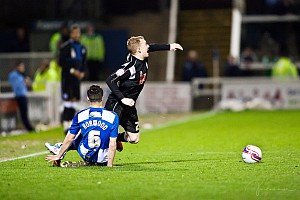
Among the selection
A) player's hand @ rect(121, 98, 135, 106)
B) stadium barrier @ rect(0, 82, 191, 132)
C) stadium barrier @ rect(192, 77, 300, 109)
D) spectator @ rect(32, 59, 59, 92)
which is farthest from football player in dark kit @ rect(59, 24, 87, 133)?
stadium barrier @ rect(192, 77, 300, 109)

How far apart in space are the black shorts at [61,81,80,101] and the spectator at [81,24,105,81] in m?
10.0

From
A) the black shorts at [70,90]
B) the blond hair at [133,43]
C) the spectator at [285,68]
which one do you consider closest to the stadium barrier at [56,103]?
the black shorts at [70,90]

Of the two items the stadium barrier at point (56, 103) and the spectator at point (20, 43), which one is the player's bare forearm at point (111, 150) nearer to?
the stadium barrier at point (56, 103)

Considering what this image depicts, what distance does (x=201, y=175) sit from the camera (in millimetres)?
11523

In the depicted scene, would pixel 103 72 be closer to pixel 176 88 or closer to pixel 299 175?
pixel 176 88

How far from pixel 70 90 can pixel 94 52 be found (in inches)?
429

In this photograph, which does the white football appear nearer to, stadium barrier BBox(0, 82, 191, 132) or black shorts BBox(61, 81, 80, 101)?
black shorts BBox(61, 81, 80, 101)

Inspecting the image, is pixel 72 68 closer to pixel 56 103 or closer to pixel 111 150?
pixel 56 103

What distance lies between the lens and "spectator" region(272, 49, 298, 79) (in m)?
31.5

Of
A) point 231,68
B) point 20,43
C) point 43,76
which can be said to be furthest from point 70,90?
point 231,68

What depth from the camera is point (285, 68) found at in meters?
31.6

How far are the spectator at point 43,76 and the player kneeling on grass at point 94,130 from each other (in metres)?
13.5

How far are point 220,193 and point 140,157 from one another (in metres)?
4.72

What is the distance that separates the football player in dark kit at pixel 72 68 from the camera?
19906 mm
